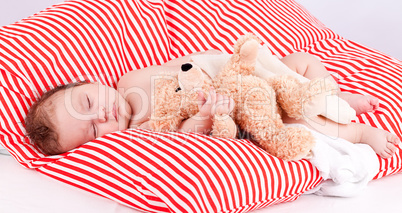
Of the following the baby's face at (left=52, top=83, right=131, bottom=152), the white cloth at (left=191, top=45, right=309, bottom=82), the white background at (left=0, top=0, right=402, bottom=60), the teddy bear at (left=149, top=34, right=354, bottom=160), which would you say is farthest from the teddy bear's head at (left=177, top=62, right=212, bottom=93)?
Result: the white background at (left=0, top=0, right=402, bottom=60)

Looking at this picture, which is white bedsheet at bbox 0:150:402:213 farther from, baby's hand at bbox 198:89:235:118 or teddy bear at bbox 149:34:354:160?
baby's hand at bbox 198:89:235:118

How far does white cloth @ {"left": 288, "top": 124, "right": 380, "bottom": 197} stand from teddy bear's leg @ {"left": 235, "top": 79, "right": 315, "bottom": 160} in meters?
0.06

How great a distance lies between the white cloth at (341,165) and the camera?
1.31 meters

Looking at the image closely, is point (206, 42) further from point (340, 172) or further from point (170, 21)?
point (340, 172)

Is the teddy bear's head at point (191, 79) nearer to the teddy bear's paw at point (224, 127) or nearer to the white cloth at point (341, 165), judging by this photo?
the teddy bear's paw at point (224, 127)

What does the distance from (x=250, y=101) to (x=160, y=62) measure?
61 centimetres

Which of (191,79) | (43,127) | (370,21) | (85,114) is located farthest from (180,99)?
(370,21)

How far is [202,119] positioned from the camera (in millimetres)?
1299

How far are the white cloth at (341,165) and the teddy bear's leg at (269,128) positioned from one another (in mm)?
63

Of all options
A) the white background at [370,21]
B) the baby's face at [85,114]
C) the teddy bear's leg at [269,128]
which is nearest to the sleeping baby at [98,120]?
the baby's face at [85,114]

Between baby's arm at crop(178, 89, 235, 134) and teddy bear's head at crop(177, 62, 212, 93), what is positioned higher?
teddy bear's head at crop(177, 62, 212, 93)

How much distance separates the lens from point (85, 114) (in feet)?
4.68

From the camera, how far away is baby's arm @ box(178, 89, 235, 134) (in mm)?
1240

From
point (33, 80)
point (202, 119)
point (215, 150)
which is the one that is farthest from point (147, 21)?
point (215, 150)
